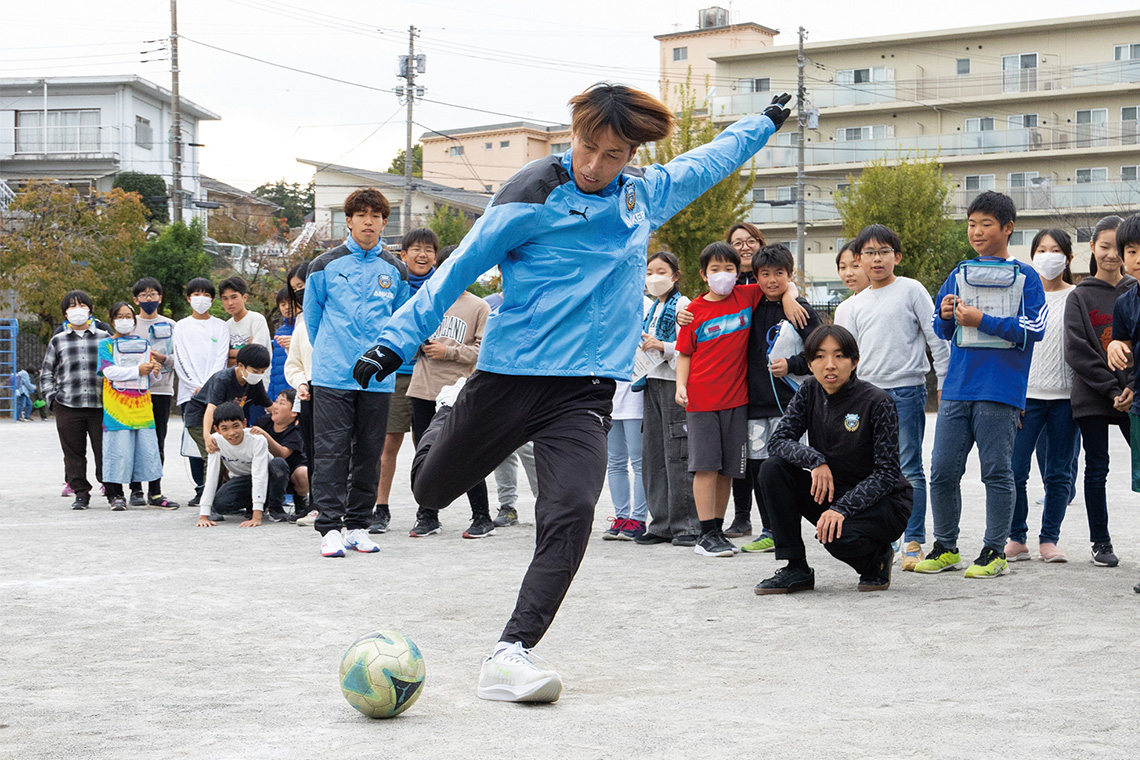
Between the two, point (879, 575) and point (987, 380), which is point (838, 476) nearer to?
point (879, 575)

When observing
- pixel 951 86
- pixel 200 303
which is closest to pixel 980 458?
pixel 200 303

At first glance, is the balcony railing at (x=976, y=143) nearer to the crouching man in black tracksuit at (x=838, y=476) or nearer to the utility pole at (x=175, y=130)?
the utility pole at (x=175, y=130)

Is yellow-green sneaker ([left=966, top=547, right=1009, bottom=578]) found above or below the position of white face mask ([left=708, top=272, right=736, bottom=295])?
below

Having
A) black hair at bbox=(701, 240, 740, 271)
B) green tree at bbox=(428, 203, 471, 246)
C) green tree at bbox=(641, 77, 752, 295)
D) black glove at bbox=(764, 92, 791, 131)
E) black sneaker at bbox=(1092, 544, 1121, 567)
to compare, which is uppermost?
green tree at bbox=(428, 203, 471, 246)

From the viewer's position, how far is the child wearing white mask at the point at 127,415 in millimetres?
10086

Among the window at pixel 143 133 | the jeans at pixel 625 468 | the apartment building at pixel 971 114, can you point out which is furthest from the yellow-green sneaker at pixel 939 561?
the window at pixel 143 133

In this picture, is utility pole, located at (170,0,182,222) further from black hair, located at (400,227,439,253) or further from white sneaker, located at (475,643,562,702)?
white sneaker, located at (475,643,562,702)

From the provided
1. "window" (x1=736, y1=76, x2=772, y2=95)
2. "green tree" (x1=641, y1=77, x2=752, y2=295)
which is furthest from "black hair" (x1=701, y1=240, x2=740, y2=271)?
"window" (x1=736, y1=76, x2=772, y2=95)

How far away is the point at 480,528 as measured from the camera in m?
8.15

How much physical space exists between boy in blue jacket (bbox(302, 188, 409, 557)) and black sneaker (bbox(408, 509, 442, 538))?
2.23ft

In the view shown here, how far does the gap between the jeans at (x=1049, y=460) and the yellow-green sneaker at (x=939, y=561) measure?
2.18ft

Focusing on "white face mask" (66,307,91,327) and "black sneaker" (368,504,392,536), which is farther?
"white face mask" (66,307,91,327)

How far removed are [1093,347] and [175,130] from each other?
107 feet

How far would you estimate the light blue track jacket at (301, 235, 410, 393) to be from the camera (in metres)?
7.34
